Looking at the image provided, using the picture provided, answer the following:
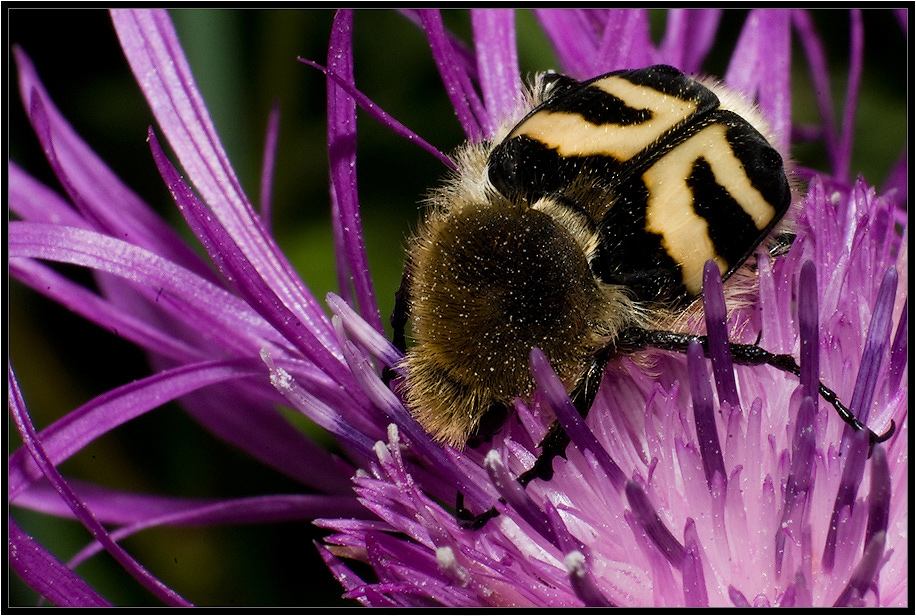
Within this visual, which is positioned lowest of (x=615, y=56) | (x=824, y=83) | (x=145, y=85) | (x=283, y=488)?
(x=283, y=488)

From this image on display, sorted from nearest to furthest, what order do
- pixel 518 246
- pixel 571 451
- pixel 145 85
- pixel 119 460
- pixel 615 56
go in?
pixel 518 246 < pixel 571 451 < pixel 145 85 < pixel 615 56 < pixel 119 460

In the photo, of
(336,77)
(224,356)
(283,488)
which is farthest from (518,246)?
(283,488)

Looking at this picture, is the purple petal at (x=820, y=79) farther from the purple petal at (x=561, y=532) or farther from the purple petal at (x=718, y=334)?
the purple petal at (x=561, y=532)

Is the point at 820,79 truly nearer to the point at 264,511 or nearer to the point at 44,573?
the point at 264,511

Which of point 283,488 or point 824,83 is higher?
point 824,83

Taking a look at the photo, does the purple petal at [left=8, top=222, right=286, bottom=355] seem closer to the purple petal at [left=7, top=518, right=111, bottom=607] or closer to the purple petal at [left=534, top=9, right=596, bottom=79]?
the purple petal at [left=7, top=518, right=111, bottom=607]

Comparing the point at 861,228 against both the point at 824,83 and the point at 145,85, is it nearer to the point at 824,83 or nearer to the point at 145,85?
the point at 824,83

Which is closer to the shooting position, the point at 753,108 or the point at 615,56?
the point at 753,108
